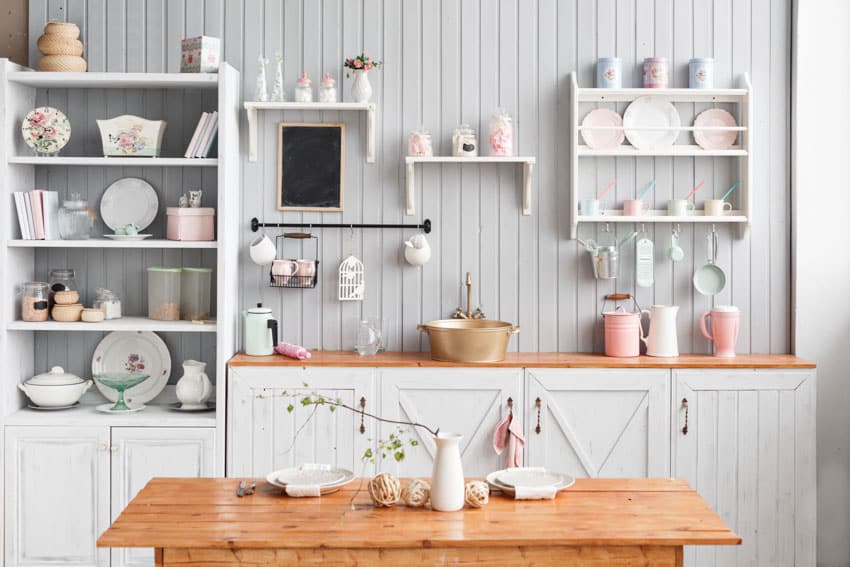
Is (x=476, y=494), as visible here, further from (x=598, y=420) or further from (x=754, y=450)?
(x=754, y=450)

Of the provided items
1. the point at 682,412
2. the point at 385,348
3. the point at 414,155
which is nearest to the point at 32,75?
the point at 414,155

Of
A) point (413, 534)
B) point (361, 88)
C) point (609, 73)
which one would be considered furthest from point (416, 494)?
point (609, 73)

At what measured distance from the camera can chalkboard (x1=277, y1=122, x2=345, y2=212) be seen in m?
4.26

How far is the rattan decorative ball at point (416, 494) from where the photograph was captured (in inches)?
98.6

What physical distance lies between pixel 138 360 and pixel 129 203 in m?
0.71

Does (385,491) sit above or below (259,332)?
below

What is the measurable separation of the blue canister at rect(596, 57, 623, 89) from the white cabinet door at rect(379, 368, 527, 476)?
134 cm

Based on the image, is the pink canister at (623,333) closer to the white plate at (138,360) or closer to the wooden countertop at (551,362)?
the wooden countertop at (551,362)

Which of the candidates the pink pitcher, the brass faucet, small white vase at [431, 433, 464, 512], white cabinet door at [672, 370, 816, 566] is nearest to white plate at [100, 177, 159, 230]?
the brass faucet

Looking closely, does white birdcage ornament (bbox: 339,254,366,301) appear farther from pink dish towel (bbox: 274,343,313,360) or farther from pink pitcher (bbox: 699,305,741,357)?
pink pitcher (bbox: 699,305,741,357)

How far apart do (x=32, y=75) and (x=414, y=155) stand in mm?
1647

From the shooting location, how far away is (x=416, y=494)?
2508mm

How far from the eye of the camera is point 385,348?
4.29 metres

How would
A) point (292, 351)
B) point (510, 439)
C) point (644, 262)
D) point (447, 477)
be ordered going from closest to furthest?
point (447, 477) < point (510, 439) < point (292, 351) < point (644, 262)
